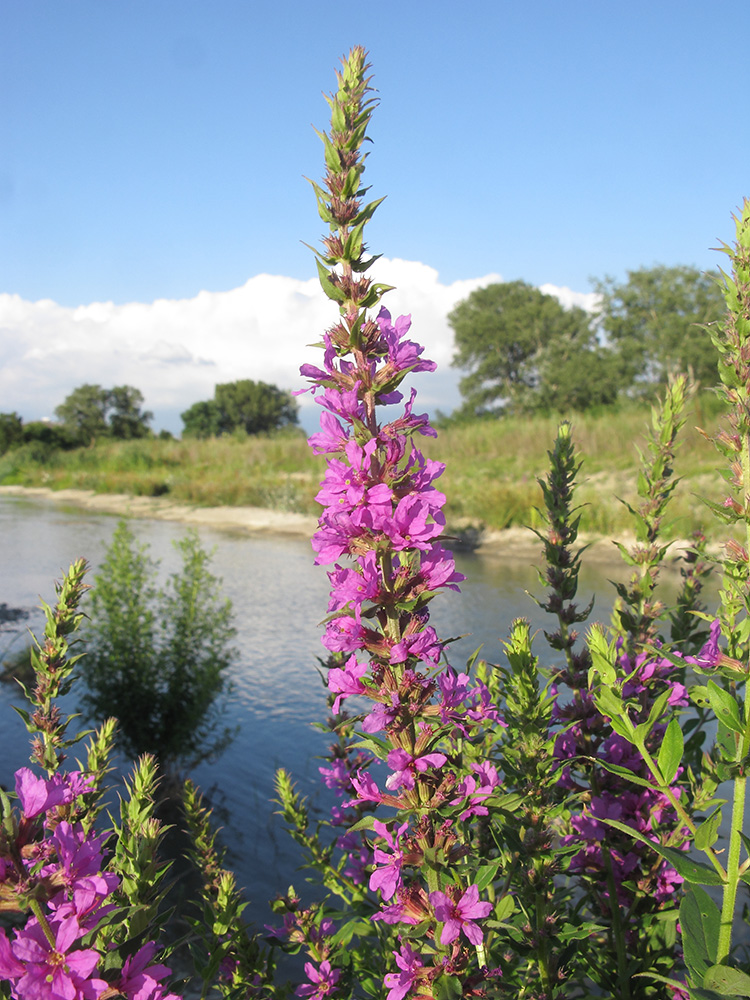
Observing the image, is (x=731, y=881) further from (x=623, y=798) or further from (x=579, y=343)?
(x=579, y=343)

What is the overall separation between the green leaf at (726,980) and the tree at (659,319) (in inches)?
1329

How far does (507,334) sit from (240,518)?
31853 mm

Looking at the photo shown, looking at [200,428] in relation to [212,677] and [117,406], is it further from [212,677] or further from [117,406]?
[212,677]

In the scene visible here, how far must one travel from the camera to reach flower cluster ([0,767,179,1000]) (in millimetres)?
955

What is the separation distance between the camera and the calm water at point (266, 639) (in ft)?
17.3

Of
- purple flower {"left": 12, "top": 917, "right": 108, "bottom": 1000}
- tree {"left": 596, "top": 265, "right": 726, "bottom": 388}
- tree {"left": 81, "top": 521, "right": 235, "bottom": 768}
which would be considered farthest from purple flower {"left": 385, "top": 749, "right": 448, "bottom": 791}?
tree {"left": 596, "top": 265, "right": 726, "bottom": 388}

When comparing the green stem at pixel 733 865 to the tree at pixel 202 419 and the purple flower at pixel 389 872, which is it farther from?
the tree at pixel 202 419

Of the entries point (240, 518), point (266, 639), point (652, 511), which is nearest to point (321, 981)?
point (652, 511)

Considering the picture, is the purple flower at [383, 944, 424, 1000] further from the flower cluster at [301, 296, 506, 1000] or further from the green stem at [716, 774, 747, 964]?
the green stem at [716, 774, 747, 964]

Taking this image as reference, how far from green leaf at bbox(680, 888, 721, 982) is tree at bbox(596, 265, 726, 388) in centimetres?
3366

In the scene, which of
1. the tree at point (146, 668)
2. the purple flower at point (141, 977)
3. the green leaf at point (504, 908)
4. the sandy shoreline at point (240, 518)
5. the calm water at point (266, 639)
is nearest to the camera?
the purple flower at point (141, 977)

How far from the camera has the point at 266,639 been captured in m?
9.01

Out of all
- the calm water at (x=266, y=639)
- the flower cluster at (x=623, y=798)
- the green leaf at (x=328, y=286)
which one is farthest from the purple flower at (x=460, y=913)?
the calm water at (x=266, y=639)

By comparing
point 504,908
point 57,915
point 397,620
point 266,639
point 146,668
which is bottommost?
point 266,639
